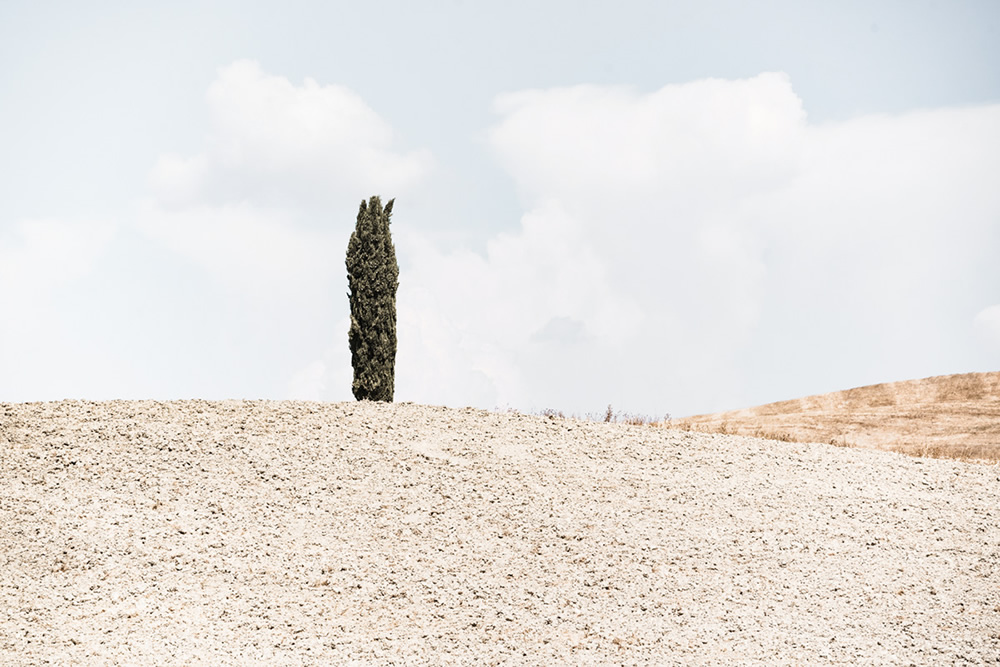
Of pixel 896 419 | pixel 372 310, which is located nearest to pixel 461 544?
pixel 372 310

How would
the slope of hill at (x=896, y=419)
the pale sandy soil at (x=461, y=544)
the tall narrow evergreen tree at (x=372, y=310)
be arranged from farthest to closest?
the slope of hill at (x=896, y=419) → the tall narrow evergreen tree at (x=372, y=310) → the pale sandy soil at (x=461, y=544)

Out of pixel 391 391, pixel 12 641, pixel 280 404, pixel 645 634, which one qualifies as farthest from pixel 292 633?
pixel 391 391

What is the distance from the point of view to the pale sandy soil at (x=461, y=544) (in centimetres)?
809

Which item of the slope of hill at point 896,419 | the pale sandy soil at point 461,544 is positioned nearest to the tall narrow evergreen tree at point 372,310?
the pale sandy soil at point 461,544

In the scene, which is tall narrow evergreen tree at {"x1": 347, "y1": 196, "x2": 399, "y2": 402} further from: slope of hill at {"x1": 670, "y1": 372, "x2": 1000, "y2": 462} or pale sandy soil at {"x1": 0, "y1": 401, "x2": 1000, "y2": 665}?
slope of hill at {"x1": 670, "y1": 372, "x2": 1000, "y2": 462}

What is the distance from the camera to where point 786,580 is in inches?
360

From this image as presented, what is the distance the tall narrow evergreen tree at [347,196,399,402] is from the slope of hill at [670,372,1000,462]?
5747 millimetres

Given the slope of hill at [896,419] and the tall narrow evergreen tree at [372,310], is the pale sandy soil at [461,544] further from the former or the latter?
the slope of hill at [896,419]

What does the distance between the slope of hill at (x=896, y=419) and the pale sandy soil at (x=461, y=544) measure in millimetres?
4192

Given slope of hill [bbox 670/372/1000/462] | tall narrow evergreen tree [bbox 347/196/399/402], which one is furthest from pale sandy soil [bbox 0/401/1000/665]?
slope of hill [bbox 670/372/1000/462]

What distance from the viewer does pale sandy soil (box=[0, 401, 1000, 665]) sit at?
809cm

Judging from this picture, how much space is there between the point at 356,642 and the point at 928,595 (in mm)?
5857

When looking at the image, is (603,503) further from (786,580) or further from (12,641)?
(12,641)

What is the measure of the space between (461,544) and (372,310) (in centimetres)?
766
